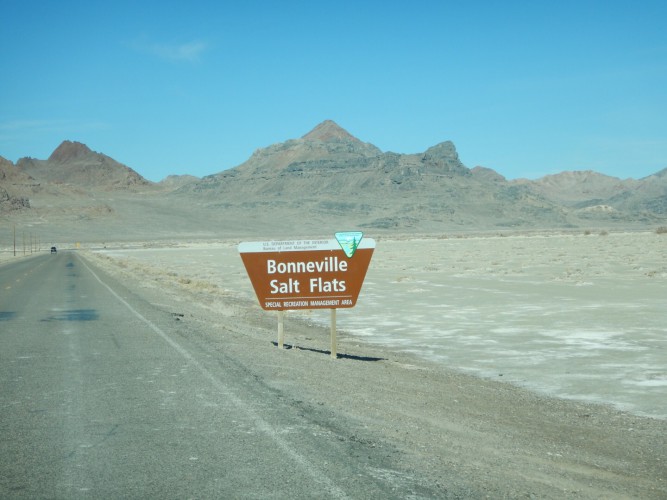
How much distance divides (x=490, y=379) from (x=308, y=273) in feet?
11.6

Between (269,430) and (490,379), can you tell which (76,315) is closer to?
(490,379)

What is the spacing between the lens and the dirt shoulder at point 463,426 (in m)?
6.15

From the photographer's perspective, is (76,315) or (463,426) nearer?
(463,426)

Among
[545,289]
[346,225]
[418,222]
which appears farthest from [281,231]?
[545,289]

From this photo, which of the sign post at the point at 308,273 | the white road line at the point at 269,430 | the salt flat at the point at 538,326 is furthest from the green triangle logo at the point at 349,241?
the white road line at the point at 269,430

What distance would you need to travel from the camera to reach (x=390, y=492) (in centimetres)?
562

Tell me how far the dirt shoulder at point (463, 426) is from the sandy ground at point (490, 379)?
0.9 inches

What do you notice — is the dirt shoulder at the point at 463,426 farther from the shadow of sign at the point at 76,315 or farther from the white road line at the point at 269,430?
the shadow of sign at the point at 76,315

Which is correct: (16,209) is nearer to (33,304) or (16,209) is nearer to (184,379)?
(33,304)

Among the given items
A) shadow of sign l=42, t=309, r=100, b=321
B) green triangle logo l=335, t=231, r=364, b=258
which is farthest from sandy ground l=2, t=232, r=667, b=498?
shadow of sign l=42, t=309, r=100, b=321

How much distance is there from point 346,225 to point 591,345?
158452 millimetres

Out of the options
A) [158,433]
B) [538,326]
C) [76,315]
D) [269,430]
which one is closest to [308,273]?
[269,430]

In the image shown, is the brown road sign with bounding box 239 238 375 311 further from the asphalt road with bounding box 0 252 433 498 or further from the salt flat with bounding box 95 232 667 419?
the salt flat with bounding box 95 232 667 419

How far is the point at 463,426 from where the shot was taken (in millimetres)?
7984
